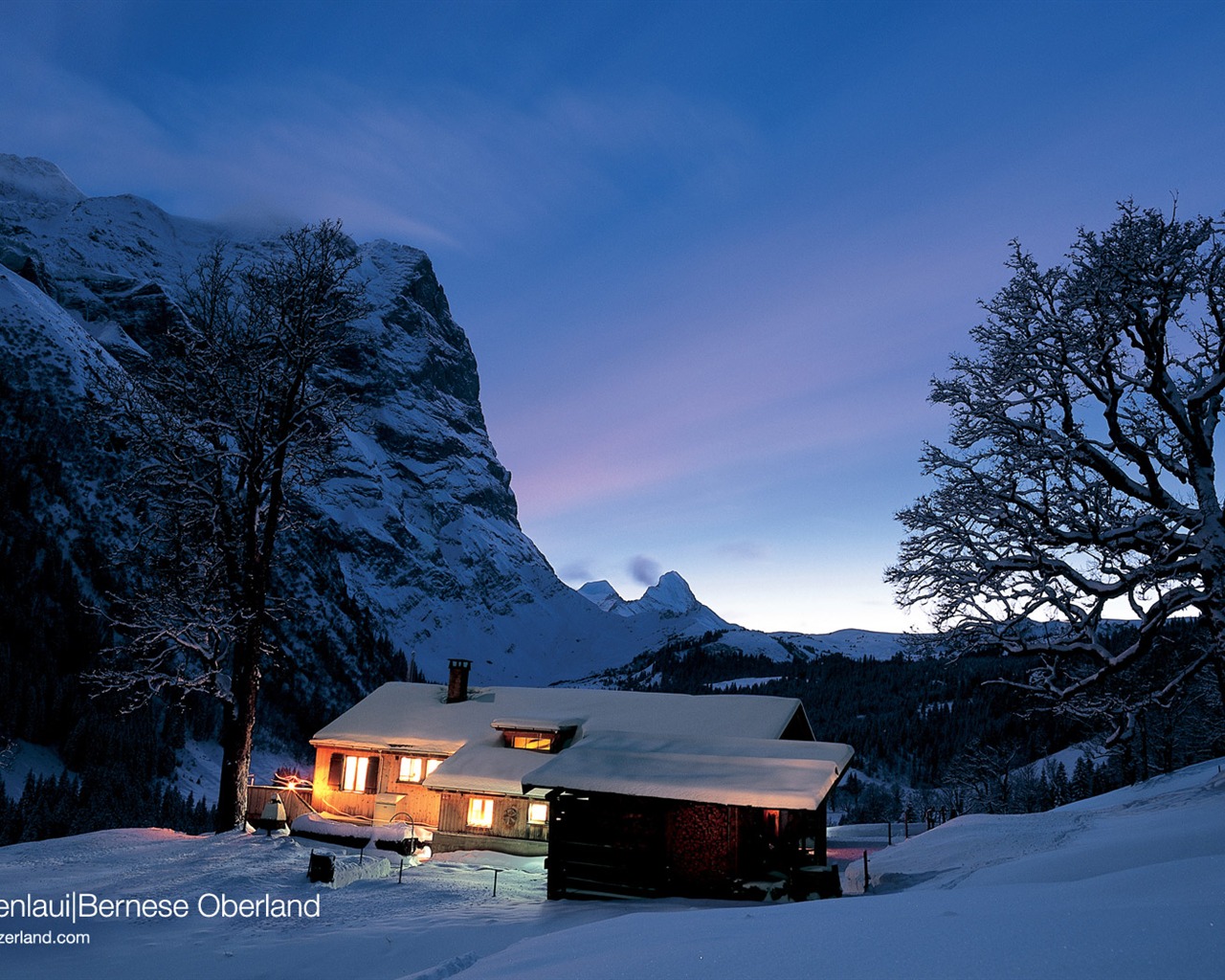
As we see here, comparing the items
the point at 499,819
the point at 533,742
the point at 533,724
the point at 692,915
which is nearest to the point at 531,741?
the point at 533,742

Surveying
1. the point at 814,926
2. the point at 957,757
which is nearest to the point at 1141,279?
the point at 814,926

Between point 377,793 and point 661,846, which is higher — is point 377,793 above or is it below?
above

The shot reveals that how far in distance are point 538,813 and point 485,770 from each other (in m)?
2.11

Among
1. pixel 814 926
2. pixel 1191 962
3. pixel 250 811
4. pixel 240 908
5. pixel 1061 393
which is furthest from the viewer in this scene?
pixel 250 811

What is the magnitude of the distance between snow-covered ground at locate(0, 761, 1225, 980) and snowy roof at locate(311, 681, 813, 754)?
5366 millimetres

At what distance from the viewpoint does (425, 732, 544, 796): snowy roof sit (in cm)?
2438

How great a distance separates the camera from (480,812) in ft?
83.8

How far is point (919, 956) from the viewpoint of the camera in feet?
20.3

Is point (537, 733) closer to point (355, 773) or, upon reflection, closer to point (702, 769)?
point (355, 773)

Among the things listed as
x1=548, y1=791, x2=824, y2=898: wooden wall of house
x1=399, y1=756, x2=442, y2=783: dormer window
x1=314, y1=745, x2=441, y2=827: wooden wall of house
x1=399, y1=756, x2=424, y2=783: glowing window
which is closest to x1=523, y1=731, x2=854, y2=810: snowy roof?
x1=548, y1=791, x2=824, y2=898: wooden wall of house

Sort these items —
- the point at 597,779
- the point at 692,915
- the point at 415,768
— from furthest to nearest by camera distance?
the point at 415,768 → the point at 597,779 → the point at 692,915

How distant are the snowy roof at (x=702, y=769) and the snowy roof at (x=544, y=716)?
4628mm

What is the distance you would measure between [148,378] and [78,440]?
118615 millimetres

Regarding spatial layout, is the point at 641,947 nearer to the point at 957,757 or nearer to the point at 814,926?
the point at 814,926
